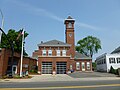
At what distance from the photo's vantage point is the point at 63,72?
51.5 m

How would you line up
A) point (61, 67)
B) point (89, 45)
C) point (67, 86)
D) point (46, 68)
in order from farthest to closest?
point (89, 45), point (61, 67), point (46, 68), point (67, 86)

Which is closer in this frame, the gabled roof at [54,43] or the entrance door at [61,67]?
the entrance door at [61,67]

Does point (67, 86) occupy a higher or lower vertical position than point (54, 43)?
lower

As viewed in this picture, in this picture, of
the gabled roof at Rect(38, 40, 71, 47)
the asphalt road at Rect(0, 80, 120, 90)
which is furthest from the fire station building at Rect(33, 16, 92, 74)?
the asphalt road at Rect(0, 80, 120, 90)

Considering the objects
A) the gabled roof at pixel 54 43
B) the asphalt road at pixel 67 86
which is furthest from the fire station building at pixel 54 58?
the asphalt road at pixel 67 86

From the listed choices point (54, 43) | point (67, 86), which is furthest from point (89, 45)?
point (67, 86)

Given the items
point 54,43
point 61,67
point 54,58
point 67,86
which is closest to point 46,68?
point 54,58

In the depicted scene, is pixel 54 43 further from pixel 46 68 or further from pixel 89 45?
pixel 89 45

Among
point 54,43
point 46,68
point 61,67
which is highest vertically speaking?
point 54,43

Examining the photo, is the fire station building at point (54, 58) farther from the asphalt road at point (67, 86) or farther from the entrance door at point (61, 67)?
the asphalt road at point (67, 86)

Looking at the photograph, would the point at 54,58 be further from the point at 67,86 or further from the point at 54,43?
the point at 67,86

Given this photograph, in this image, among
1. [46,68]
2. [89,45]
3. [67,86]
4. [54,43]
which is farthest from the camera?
[89,45]

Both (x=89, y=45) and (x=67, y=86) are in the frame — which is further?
(x=89, y=45)

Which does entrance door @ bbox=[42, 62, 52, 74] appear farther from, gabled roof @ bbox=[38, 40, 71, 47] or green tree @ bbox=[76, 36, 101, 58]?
green tree @ bbox=[76, 36, 101, 58]
